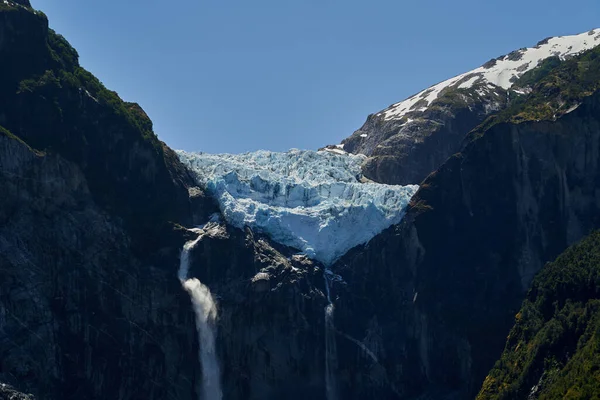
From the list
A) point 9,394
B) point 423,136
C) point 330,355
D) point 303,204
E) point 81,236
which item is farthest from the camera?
point 423,136

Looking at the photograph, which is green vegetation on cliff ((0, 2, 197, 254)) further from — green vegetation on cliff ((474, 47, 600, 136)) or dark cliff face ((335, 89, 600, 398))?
green vegetation on cliff ((474, 47, 600, 136))

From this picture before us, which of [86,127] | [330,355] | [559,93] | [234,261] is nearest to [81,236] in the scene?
[86,127]

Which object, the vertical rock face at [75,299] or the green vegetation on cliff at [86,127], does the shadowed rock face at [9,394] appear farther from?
the green vegetation on cliff at [86,127]

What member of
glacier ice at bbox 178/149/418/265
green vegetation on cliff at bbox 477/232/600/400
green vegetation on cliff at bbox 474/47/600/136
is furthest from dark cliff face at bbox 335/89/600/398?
green vegetation on cliff at bbox 477/232/600/400

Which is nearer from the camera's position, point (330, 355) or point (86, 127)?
point (330, 355)

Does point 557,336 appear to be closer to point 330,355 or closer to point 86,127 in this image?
point 330,355

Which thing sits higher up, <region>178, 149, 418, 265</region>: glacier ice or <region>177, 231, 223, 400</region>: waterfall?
<region>178, 149, 418, 265</region>: glacier ice

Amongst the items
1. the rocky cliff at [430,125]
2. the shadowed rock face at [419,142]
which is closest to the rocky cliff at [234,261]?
the shadowed rock face at [419,142]
